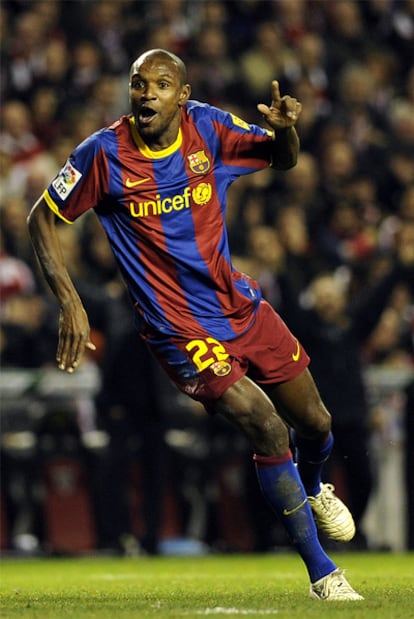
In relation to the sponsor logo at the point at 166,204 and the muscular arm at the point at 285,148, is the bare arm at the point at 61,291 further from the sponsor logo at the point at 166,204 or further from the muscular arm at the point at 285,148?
the muscular arm at the point at 285,148

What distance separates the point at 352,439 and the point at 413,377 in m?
0.82

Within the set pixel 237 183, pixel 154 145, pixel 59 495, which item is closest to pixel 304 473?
pixel 154 145

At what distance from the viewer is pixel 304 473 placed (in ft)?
24.8

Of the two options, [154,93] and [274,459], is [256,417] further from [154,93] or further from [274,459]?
[154,93]

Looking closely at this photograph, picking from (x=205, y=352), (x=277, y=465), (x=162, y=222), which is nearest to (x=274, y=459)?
(x=277, y=465)

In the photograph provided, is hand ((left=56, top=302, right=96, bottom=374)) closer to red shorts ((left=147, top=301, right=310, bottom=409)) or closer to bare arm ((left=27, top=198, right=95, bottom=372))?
bare arm ((left=27, top=198, right=95, bottom=372))

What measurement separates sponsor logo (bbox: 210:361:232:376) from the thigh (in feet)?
1.33

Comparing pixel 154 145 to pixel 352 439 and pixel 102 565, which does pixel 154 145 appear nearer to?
pixel 102 565

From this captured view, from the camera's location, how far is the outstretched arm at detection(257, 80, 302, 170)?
7.02m

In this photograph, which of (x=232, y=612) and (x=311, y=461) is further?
(x=311, y=461)

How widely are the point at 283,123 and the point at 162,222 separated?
0.75m

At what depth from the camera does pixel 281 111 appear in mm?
7055

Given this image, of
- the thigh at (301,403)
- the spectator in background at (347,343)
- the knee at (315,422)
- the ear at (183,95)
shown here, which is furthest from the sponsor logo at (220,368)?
the spectator in background at (347,343)

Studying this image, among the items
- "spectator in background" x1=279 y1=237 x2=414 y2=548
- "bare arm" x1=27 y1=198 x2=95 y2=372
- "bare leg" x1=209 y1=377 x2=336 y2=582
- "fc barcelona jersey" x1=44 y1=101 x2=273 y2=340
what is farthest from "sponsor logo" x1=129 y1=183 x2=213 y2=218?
"spectator in background" x1=279 y1=237 x2=414 y2=548
